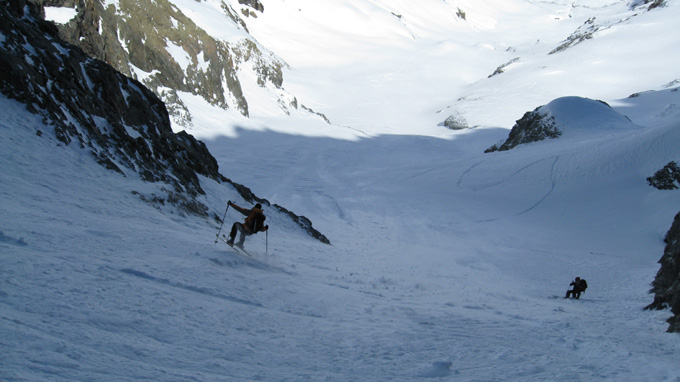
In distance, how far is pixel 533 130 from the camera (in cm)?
4034

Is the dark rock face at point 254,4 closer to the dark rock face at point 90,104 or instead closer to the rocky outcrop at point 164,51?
the rocky outcrop at point 164,51

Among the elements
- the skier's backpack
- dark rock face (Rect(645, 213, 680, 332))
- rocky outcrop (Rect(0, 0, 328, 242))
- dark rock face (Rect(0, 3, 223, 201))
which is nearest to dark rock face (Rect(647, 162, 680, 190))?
dark rock face (Rect(645, 213, 680, 332))

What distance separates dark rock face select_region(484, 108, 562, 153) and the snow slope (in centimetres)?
559

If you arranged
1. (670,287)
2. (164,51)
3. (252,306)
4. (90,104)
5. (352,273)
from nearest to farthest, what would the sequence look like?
(252,306)
(670,287)
(352,273)
(90,104)
(164,51)

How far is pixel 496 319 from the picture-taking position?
7.86 metres

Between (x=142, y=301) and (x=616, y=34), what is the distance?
97493 mm

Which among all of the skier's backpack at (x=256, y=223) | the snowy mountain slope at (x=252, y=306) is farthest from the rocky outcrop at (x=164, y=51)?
the skier's backpack at (x=256, y=223)

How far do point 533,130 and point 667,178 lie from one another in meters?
14.0

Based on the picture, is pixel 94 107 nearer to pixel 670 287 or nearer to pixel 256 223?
pixel 256 223

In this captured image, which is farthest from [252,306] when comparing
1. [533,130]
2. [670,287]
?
[533,130]

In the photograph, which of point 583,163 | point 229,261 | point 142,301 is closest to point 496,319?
point 229,261

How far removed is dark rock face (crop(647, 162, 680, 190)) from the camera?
2681 cm

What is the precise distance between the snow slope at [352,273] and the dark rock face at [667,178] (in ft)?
2.39

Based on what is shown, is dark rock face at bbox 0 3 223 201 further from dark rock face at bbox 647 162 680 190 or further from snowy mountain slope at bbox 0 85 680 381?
dark rock face at bbox 647 162 680 190
